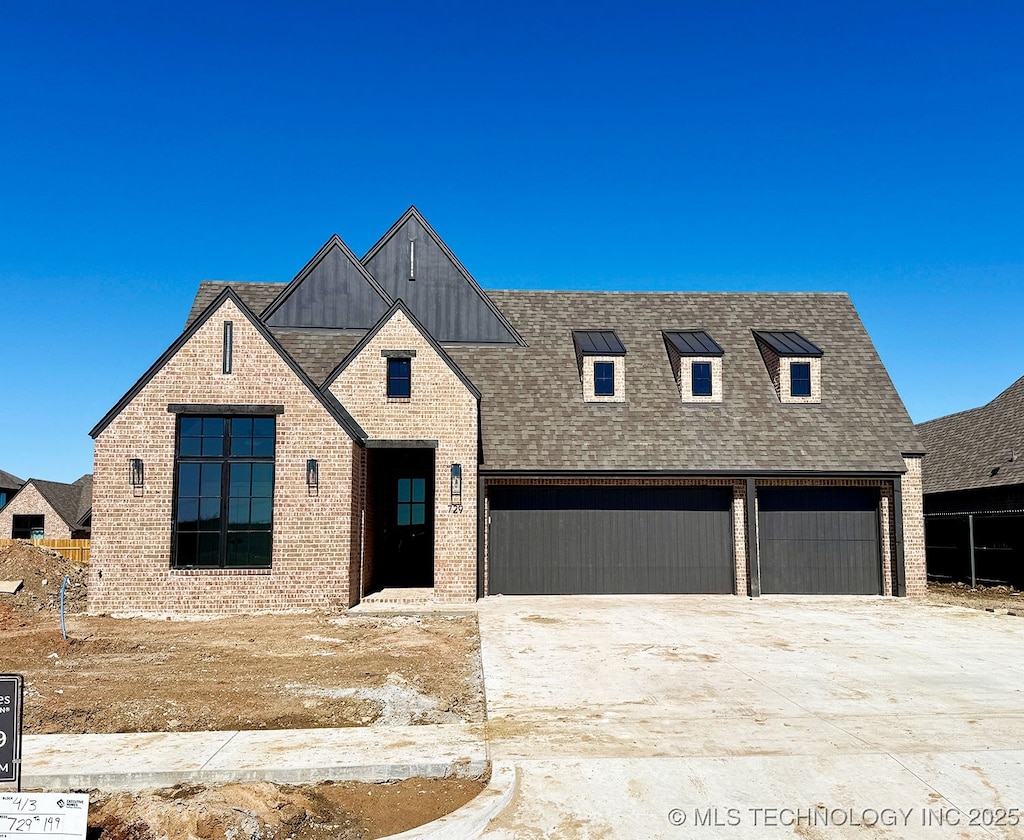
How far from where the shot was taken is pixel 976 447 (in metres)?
26.8

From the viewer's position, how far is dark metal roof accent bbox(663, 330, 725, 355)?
22.2m

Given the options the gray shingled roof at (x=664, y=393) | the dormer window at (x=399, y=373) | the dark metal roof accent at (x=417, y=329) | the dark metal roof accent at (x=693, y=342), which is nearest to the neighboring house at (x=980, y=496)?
the gray shingled roof at (x=664, y=393)

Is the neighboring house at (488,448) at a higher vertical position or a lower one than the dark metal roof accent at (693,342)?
lower

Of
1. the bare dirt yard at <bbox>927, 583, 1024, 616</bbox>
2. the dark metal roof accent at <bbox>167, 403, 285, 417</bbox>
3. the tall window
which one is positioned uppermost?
the dark metal roof accent at <bbox>167, 403, 285, 417</bbox>

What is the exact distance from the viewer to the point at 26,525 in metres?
45.3

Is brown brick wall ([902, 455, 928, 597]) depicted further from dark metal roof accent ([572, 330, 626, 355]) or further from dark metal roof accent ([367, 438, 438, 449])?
dark metal roof accent ([367, 438, 438, 449])

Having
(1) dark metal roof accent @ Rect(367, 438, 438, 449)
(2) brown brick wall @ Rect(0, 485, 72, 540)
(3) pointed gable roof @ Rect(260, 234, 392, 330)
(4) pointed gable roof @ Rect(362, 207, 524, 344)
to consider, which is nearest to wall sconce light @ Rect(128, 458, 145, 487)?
(1) dark metal roof accent @ Rect(367, 438, 438, 449)

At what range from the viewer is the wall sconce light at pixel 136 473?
1656 centimetres

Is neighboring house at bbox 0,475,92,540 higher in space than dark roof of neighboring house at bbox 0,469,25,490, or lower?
lower

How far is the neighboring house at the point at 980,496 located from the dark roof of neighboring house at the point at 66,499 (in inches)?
1678

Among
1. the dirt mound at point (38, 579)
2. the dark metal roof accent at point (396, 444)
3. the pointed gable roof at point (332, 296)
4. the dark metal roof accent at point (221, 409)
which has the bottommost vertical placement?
the dirt mound at point (38, 579)

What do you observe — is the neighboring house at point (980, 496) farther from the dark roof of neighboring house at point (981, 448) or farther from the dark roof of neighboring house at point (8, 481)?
the dark roof of neighboring house at point (8, 481)

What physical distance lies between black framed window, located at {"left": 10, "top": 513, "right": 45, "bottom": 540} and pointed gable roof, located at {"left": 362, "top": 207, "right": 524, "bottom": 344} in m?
34.7

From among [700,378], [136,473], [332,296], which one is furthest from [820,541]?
[136,473]
